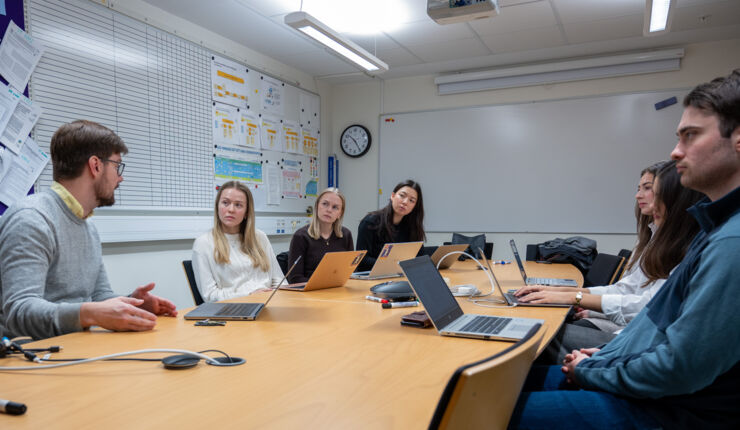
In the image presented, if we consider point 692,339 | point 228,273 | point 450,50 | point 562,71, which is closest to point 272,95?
point 450,50

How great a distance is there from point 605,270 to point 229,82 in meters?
3.54

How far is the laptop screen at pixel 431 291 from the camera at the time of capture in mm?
1419

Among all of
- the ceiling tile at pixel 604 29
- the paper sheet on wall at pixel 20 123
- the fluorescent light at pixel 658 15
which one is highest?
the ceiling tile at pixel 604 29

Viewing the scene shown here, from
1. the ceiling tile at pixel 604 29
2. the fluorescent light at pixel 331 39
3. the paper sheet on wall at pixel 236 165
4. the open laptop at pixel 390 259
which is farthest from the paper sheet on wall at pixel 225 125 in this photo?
the ceiling tile at pixel 604 29

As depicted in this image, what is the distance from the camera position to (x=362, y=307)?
6.24ft

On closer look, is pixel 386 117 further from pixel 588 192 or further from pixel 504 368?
pixel 504 368

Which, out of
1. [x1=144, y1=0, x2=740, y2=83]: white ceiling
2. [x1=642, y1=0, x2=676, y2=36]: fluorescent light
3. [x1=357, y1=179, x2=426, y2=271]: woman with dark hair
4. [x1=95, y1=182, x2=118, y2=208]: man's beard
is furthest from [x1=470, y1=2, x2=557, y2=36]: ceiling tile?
[x1=95, y1=182, x2=118, y2=208]: man's beard

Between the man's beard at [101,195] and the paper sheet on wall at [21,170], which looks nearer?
the man's beard at [101,195]

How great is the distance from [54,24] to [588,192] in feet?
15.7

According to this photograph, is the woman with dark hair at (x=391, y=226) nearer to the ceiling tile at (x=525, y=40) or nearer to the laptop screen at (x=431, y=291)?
the ceiling tile at (x=525, y=40)

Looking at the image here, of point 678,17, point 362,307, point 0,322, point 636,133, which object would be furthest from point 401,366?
point 636,133

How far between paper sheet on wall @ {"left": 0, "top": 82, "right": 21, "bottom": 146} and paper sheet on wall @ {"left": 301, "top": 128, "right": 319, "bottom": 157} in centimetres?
294

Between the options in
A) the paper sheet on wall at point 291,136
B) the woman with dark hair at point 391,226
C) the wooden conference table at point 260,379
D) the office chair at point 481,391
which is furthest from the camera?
the paper sheet on wall at point 291,136

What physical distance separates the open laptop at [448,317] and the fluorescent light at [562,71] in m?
3.99
